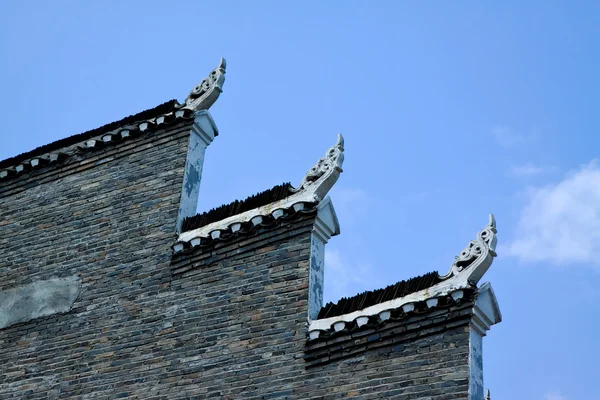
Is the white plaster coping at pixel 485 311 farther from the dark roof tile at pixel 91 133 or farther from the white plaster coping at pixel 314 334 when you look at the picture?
the dark roof tile at pixel 91 133

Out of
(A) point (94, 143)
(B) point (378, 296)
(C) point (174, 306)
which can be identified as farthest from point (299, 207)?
(A) point (94, 143)

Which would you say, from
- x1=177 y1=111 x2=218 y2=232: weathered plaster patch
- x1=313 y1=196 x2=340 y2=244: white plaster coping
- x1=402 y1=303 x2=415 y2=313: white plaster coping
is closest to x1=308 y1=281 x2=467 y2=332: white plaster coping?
x1=402 y1=303 x2=415 y2=313: white plaster coping

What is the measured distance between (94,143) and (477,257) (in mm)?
6789

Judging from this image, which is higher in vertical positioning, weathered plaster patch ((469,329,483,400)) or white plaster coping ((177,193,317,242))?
white plaster coping ((177,193,317,242))

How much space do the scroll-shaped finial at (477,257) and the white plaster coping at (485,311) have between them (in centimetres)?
17

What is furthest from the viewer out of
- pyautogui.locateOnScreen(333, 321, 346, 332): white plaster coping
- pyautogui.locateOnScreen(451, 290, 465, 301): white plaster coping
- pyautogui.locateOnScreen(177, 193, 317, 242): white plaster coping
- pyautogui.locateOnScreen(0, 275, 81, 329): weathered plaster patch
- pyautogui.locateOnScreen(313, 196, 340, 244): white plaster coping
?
pyautogui.locateOnScreen(0, 275, 81, 329): weathered plaster patch

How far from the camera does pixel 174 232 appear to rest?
45.5ft

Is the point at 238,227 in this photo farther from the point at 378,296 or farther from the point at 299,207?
the point at 378,296

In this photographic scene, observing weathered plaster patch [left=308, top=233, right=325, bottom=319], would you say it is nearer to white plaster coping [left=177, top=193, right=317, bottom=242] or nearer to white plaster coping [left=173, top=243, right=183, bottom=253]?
white plaster coping [left=177, top=193, right=317, bottom=242]

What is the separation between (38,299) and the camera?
1443 centimetres

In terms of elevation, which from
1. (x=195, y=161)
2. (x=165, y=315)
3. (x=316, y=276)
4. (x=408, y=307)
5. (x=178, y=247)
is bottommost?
(x=408, y=307)

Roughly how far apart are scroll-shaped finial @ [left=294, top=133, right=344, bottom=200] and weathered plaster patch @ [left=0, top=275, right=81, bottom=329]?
12.3 ft

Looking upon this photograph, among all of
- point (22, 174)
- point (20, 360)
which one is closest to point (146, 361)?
point (20, 360)

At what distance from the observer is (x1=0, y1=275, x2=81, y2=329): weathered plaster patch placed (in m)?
→ 14.2
